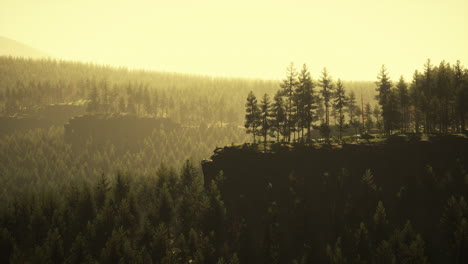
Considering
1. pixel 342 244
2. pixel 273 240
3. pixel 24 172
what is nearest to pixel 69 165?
pixel 24 172

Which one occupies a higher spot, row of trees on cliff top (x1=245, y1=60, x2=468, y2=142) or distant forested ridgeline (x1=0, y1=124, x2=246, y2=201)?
row of trees on cliff top (x1=245, y1=60, x2=468, y2=142)

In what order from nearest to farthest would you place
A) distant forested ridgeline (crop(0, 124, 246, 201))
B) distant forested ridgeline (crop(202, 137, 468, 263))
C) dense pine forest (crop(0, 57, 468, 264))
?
distant forested ridgeline (crop(202, 137, 468, 263)) < dense pine forest (crop(0, 57, 468, 264)) < distant forested ridgeline (crop(0, 124, 246, 201))

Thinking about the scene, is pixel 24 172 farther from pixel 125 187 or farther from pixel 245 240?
pixel 245 240

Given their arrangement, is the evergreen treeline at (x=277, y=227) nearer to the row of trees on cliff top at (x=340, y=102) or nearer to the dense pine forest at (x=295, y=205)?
the dense pine forest at (x=295, y=205)

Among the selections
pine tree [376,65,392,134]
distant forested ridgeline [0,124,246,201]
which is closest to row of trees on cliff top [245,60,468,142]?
pine tree [376,65,392,134]

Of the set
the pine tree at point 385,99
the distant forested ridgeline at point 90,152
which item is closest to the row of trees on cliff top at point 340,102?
the pine tree at point 385,99

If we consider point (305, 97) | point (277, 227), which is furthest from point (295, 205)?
point (305, 97)

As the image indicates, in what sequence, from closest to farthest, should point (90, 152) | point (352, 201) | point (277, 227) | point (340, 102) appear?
point (352, 201), point (277, 227), point (340, 102), point (90, 152)

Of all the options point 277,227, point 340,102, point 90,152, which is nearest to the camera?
point 277,227

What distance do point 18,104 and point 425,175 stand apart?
17603 centimetres

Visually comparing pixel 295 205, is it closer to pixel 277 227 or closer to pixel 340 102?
pixel 277 227

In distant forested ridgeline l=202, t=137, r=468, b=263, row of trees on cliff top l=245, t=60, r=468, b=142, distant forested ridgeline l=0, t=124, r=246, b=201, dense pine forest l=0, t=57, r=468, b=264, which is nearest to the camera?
distant forested ridgeline l=202, t=137, r=468, b=263

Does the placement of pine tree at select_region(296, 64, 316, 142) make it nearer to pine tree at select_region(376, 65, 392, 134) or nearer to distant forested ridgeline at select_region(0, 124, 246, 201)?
pine tree at select_region(376, 65, 392, 134)

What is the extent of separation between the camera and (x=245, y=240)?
53.0 m
